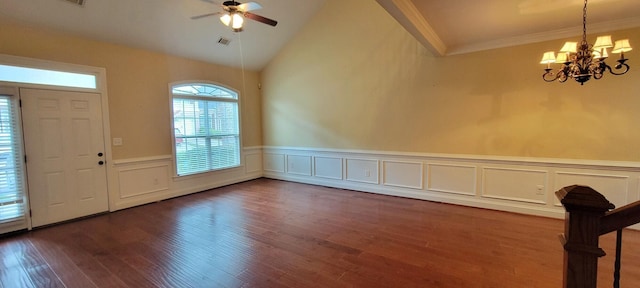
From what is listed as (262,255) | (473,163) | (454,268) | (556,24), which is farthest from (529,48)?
(262,255)

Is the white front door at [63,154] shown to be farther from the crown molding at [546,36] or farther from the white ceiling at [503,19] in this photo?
the crown molding at [546,36]

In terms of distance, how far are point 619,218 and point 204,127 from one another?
6.05 metres

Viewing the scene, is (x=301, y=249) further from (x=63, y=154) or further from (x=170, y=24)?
(x=170, y=24)

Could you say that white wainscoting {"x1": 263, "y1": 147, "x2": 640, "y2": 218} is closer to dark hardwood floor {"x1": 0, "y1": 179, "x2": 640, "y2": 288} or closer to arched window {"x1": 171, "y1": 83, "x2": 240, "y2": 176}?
dark hardwood floor {"x1": 0, "y1": 179, "x2": 640, "y2": 288}

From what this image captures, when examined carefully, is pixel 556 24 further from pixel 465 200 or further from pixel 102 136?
pixel 102 136

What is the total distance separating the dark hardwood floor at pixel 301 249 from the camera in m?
2.54

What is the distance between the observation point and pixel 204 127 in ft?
19.3

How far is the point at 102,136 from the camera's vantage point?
4441mm

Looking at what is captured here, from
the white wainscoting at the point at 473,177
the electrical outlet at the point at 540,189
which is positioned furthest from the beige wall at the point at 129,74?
the electrical outlet at the point at 540,189

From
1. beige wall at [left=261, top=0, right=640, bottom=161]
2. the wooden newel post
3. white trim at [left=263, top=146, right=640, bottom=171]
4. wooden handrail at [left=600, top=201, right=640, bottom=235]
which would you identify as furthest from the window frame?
wooden handrail at [left=600, top=201, right=640, bottom=235]

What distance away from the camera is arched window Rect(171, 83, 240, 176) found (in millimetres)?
5469

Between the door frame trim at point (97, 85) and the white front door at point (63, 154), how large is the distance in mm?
54

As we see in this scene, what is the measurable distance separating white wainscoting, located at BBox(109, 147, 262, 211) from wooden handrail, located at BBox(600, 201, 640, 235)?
5652 millimetres

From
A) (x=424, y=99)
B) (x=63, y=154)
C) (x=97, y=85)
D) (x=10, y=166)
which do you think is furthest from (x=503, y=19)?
(x=10, y=166)
